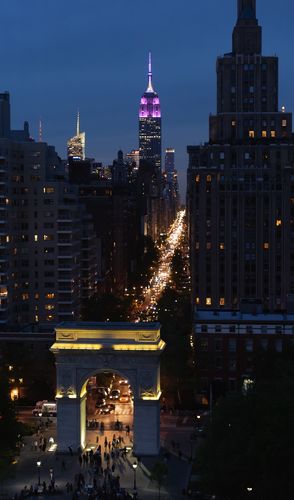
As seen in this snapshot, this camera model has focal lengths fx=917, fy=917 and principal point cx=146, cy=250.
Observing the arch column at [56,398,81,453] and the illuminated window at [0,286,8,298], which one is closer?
the arch column at [56,398,81,453]

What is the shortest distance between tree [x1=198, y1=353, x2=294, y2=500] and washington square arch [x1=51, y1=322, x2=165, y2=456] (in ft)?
47.8

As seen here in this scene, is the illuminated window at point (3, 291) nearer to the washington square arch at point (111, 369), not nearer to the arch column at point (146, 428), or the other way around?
the washington square arch at point (111, 369)

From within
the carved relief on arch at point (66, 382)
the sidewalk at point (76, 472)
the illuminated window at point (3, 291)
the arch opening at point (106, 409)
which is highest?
the illuminated window at point (3, 291)

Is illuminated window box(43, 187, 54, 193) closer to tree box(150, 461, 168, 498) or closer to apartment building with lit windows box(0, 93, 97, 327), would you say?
apartment building with lit windows box(0, 93, 97, 327)

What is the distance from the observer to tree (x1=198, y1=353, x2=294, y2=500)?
182 feet

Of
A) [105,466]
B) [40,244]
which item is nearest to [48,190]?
[40,244]

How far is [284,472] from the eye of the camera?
55.7 meters

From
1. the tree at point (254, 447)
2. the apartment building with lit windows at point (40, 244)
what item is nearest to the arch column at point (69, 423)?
the tree at point (254, 447)

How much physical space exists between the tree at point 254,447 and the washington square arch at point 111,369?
14558 millimetres

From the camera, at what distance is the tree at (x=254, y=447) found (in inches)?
2188

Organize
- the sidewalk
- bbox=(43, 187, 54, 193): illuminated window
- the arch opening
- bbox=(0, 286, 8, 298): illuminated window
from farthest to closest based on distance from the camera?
1. bbox=(43, 187, 54, 193): illuminated window
2. bbox=(0, 286, 8, 298): illuminated window
3. the arch opening
4. the sidewalk

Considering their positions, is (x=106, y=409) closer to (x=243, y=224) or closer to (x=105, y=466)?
(x=105, y=466)

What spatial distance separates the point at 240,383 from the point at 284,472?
3236 cm

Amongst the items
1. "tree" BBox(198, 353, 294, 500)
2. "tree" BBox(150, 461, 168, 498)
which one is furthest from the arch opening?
"tree" BBox(198, 353, 294, 500)
